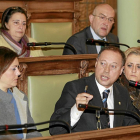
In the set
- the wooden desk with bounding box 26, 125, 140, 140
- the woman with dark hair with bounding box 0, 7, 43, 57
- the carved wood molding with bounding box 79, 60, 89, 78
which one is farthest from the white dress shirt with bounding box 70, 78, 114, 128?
the woman with dark hair with bounding box 0, 7, 43, 57

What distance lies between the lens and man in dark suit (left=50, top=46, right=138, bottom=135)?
2877 millimetres

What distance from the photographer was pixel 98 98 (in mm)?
3088

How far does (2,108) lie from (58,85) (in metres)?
0.84

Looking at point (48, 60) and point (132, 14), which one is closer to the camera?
point (48, 60)

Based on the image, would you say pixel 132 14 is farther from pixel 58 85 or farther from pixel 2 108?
pixel 2 108

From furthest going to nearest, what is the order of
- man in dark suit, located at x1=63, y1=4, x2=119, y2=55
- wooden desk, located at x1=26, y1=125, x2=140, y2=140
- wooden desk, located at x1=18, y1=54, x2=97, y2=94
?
man in dark suit, located at x1=63, y1=4, x2=119, y2=55
wooden desk, located at x1=18, y1=54, x2=97, y2=94
wooden desk, located at x1=26, y1=125, x2=140, y2=140

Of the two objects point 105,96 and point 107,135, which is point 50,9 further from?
point 107,135

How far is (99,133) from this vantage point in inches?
82.7

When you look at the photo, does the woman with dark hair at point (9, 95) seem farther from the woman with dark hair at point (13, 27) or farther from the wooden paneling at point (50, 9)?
the wooden paneling at point (50, 9)

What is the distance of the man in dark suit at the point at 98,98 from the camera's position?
9.44ft

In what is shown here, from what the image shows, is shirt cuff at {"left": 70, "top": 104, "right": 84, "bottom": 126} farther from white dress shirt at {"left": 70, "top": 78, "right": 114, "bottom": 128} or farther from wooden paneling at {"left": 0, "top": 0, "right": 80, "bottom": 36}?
wooden paneling at {"left": 0, "top": 0, "right": 80, "bottom": 36}

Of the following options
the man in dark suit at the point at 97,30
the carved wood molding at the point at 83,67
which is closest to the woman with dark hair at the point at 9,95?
the carved wood molding at the point at 83,67

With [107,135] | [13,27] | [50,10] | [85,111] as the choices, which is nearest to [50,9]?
[50,10]

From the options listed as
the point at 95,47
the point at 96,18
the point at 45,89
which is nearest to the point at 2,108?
the point at 45,89
